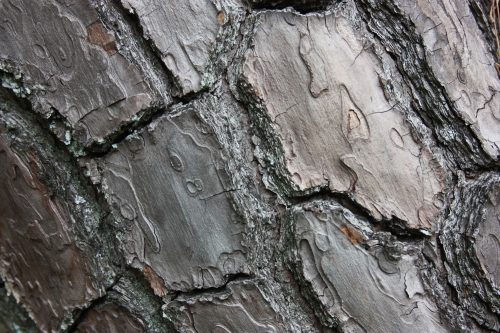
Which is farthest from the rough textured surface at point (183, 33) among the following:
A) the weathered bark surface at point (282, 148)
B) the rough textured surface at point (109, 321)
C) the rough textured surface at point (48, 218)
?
the rough textured surface at point (109, 321)

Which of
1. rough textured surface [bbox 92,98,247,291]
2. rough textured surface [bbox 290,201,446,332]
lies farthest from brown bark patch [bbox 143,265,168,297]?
rough textured surface [bbox 290,201,446,332]

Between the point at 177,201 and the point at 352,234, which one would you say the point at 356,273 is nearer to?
the point at 352,234

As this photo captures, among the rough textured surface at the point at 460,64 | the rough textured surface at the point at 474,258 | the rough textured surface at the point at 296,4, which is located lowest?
the rough textured surface at the point at 474,258

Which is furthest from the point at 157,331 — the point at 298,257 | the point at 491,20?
the point at 491,20

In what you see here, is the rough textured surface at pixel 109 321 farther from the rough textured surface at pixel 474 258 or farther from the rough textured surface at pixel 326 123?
the rough textured surface at pixel 474 258

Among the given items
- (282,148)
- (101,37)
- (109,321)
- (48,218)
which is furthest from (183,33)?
(109,321)

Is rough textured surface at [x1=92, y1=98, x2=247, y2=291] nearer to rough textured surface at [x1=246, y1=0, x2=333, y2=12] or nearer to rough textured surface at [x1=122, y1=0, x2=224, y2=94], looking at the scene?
rough textured surface at [x1=122, y1=0, x2=224, y2=94]
